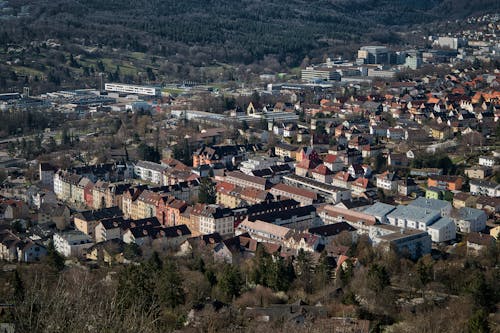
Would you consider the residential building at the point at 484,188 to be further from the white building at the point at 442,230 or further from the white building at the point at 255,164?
the white building at the point at 255,164

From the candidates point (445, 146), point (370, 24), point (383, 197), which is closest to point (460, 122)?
point (445, 146)

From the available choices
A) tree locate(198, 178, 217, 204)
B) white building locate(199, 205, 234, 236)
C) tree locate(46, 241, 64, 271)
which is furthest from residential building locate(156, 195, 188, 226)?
tree locate(46, 241, 64, 271)

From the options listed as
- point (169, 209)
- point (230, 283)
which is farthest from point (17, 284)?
point (169, 209)

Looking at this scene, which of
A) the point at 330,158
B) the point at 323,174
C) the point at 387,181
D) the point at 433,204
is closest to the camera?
the point at 433,204

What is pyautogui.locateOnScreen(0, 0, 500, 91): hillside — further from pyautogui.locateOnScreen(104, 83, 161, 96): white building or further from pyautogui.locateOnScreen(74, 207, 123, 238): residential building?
pyautogui.locateOnScreen(74, 207, 123, 238): residential building

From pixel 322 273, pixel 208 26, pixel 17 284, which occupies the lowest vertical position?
pixel 322 273

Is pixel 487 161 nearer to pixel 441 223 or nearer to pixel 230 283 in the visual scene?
pixel 441 223

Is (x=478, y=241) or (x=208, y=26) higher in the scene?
(x=208, y=26)

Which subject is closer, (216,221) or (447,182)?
(216,221)
